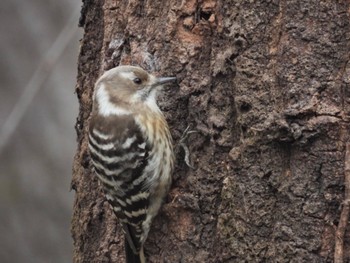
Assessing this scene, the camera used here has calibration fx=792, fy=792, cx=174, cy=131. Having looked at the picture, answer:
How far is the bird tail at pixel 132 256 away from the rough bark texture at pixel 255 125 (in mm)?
82

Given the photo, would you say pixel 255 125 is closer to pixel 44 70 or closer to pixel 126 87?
pixel 126 87

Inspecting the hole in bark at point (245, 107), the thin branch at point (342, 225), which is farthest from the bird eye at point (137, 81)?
the thin branch at point (342, 225)

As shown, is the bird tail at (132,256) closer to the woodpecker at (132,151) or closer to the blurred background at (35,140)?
the woodpecker at (132,151)

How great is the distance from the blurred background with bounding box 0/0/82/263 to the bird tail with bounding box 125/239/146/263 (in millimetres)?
3703

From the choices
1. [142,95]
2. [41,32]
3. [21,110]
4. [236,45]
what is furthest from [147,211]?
[41,32]

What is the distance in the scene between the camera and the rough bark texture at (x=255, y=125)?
3.61 metres

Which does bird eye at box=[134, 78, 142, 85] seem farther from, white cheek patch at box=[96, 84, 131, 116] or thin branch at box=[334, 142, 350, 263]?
thin branch at box=[334, 142, 350, 263]

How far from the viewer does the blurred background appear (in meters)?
7.80

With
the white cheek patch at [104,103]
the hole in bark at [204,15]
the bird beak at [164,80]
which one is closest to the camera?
the hole in bark at [204,15]

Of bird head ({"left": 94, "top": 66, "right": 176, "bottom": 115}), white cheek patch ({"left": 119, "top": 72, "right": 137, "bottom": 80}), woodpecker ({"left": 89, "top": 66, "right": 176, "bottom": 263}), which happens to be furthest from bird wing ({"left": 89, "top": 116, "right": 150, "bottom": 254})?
white cheek patch ({"left": 119, "top": 72, "right": 137, "bottom": 80})

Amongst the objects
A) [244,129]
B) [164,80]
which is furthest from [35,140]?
[244,129]

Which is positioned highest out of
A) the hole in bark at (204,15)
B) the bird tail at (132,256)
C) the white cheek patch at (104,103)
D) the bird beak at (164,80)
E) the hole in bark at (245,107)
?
the hole in bark at (204,15)

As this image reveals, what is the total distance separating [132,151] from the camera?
4.50 metres

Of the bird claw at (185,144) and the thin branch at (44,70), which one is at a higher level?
the bird claw at (185,144)
